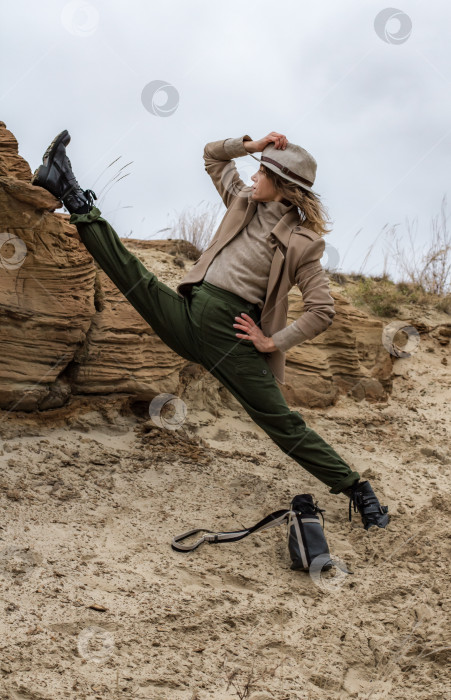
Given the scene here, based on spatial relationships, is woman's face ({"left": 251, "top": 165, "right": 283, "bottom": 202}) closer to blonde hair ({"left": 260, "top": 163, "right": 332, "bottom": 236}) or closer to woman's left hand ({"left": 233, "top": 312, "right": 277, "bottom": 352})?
blonde hair ({"left": 260, "top": 163, "right": 332, "bottom": 236})

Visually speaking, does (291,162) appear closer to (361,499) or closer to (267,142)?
(267,142)

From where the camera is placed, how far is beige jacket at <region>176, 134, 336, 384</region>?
362 cm

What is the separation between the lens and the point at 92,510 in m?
3.84

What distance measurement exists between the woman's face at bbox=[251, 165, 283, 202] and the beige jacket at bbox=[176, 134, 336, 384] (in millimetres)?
67

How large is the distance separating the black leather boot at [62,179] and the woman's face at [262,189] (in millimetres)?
906

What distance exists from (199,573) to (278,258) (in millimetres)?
1726

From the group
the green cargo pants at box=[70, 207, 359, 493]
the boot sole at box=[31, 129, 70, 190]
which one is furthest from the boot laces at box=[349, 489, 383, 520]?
the boot sole at box=[31, 129, 70, 190]

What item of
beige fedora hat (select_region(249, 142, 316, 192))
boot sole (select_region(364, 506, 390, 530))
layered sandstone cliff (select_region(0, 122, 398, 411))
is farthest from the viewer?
layered sandstone cliff (select_region(0, 122, 398, 411))

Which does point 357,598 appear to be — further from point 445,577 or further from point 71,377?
point 71,377

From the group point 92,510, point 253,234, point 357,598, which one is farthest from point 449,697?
point 253,234

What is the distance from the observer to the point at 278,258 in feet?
12.0

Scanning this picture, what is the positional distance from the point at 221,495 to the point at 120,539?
35.8 inches

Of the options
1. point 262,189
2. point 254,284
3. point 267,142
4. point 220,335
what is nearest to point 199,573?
point 220,335

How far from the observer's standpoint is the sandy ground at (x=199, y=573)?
2.71m
